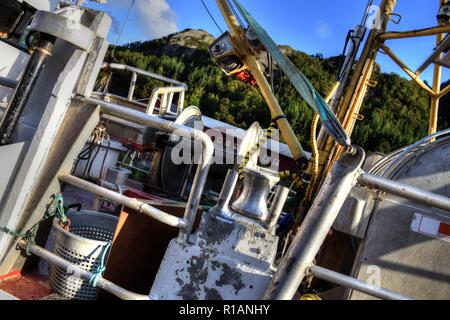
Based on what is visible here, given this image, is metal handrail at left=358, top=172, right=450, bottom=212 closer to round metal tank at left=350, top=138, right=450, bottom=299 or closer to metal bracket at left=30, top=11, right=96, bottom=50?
round metal tank at left=350, top=138, right=450, bottom=299

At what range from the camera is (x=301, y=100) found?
4094 centimetres

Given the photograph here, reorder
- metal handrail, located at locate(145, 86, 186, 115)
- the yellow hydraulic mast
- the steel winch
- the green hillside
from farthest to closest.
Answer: the green hillside
the yellow hydraulic mast
metal handrail, located at locate(145, 86, 186, 115)
the steel winch

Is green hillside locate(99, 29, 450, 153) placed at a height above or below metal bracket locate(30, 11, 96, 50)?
above

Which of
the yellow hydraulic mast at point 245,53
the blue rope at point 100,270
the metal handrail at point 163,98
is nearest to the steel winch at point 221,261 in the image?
the blue rope at point 100,270

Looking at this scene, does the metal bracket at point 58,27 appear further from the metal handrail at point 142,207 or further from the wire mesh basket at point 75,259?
the wire mesh basket at point 75,259

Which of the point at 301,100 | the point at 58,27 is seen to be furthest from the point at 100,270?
the point at 301,100

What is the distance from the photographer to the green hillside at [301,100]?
110ft

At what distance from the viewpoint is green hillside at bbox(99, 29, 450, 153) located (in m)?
33.5

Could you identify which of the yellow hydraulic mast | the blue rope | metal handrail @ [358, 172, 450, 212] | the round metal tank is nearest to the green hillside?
the yellow hydraulic mast

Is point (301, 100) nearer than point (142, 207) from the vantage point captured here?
No

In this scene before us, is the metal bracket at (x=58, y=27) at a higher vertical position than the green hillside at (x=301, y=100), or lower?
lower

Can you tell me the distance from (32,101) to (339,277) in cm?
228

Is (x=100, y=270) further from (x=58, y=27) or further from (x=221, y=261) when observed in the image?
(x=58, y=27)
